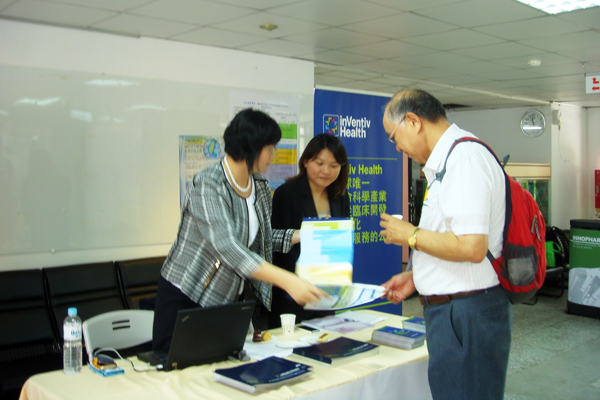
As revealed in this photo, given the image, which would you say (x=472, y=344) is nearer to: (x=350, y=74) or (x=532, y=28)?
(x=532, y=28)

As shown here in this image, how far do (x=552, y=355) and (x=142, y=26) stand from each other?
4580 millimetres

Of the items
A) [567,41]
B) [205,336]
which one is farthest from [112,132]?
[567,41]

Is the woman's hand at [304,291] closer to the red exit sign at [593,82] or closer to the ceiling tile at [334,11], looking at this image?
the ceiling tile at [334,11]

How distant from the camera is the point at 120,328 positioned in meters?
2.77

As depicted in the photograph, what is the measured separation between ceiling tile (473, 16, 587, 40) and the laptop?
3455mm

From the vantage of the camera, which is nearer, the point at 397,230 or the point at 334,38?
the point at 397,230

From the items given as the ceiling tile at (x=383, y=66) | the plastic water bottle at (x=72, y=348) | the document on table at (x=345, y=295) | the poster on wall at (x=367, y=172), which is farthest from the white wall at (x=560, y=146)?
the plastic water bottle at (x=72, y=348)

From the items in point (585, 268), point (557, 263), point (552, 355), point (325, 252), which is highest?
point (325, 252)

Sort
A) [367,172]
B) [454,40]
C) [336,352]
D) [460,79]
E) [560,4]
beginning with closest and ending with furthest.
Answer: [336,352] < [560,4] < [454,40] < [367,172] < [460,79]

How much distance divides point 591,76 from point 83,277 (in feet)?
18.9

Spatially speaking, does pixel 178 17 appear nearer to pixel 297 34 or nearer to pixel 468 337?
pixel 297 34

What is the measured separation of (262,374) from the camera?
1891 millimetres

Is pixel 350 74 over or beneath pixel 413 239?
over

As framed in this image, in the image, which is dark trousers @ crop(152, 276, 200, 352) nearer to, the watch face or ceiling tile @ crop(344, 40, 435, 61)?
ceiling tile @ crop(344, 40, 435, 61)
